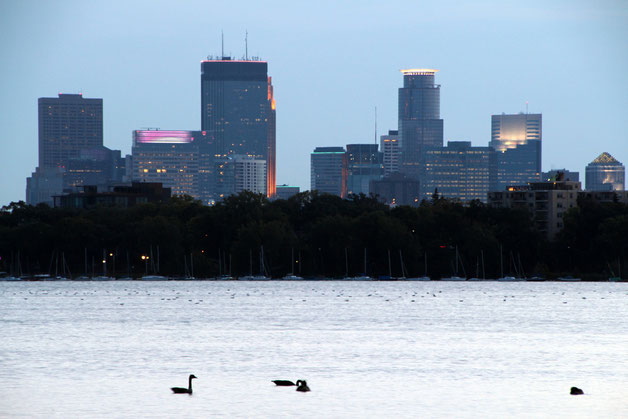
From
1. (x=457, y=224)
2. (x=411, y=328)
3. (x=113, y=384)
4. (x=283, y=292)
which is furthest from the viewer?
(x=457, y=224)

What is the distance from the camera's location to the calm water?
4631 cm

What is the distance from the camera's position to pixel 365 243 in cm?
18525

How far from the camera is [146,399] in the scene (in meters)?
47.8

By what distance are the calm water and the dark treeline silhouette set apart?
53.4m

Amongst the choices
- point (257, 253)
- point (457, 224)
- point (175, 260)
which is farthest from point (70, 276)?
point (457, 224)

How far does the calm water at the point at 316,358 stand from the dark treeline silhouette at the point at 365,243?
53.4 m

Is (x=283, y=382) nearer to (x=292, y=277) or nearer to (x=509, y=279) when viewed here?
(x=292, y=277)

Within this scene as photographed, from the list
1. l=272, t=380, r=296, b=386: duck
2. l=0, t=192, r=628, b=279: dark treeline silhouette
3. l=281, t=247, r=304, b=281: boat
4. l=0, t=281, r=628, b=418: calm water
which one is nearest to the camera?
l=0, t=281, r=628, b=418: calm water

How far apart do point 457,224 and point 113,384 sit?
139855 millimetres

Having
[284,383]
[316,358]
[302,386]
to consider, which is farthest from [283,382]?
[316,358]

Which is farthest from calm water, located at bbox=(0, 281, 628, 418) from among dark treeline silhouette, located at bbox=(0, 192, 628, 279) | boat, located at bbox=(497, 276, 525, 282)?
boat, located at bbox=(497, 276, 525, 282)

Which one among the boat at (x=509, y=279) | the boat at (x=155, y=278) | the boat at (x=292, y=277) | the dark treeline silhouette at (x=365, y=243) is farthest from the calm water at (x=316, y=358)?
the boat at (x=155, y=278)

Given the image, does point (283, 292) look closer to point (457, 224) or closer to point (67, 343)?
point (457, 224)

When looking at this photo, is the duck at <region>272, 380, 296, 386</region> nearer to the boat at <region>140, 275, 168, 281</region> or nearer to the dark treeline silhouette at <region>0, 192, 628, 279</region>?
the dark treeline silhouette at <region>0, 192, 628, 279</region>
